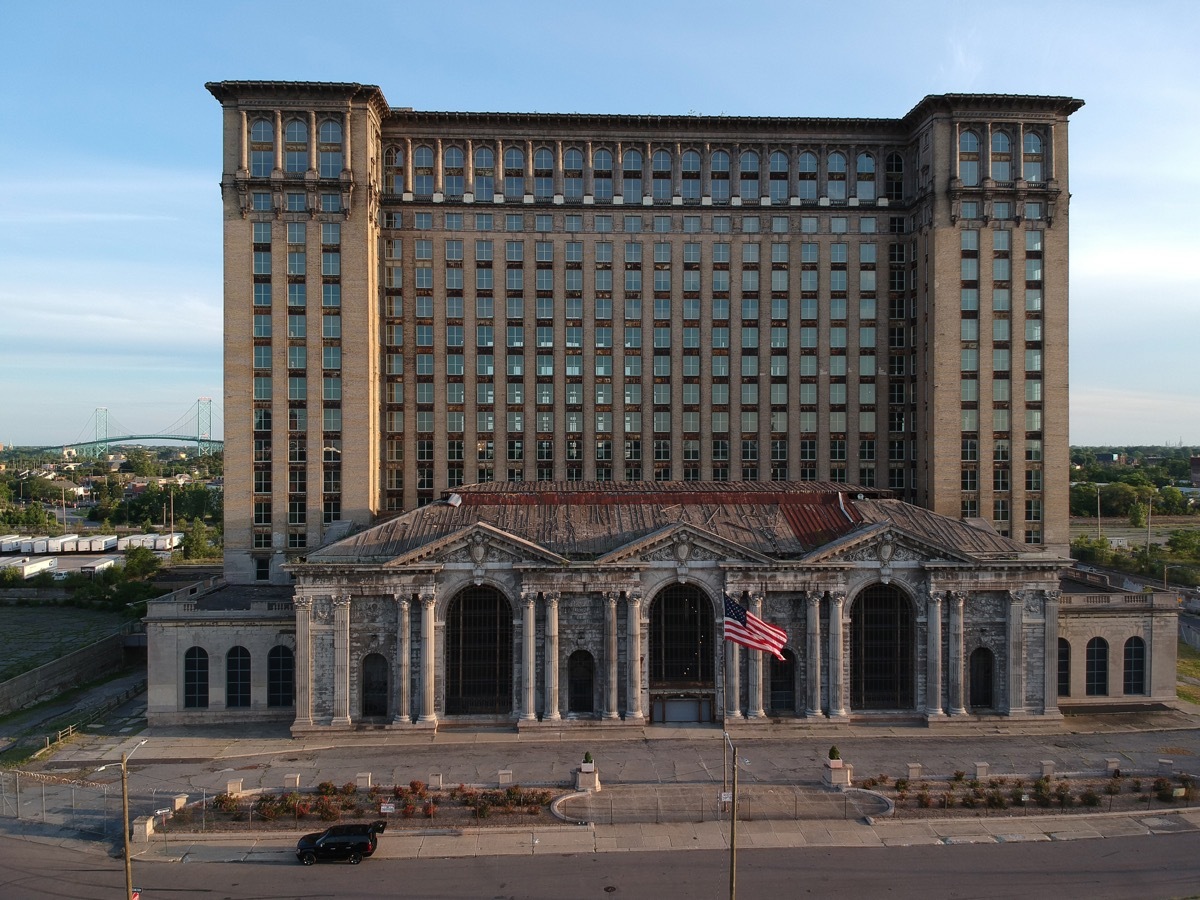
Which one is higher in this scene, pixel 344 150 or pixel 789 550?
pixel 344 150

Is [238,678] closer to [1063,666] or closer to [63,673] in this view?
[63,673]

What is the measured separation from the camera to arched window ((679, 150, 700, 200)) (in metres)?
92.5

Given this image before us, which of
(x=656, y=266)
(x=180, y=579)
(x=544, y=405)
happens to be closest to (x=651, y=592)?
(x=544, y=405)

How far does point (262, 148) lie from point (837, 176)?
58.3m

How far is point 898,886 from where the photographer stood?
131ft

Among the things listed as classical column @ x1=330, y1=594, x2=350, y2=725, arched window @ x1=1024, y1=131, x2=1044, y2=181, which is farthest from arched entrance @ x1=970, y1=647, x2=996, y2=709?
arched window @ x1=1024, y1=131, x2=1044, y2=181

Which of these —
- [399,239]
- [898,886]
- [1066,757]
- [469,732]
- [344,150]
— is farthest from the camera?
[399,239]

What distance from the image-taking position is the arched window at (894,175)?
9338 centimetres

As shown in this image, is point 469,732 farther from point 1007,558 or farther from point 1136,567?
point 1136,567

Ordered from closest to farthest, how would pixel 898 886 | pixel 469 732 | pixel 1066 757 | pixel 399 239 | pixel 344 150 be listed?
1. pixel 898 886
2. pixel 1066 757
3. pixel 469 732
4. pixel 344 150
5. pixel 399 239

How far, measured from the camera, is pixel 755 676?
209 ft

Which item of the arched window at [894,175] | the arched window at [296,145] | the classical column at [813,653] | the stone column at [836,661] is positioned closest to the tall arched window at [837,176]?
the arched window at [894,175]

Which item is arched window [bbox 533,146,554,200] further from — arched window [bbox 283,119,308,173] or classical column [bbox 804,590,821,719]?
classical column [bbox 804,590,821,719]

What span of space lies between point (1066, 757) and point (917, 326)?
47504 mm
